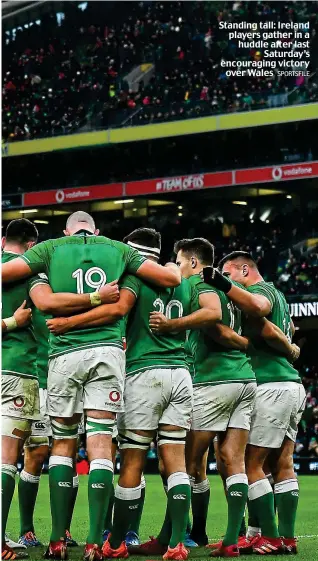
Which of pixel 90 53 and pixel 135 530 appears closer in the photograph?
pixel 135 530

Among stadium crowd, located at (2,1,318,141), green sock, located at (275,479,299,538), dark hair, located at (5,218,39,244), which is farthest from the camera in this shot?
stadium crowd, located at (2,1,318,141)

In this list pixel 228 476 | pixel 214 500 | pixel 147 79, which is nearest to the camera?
pixel 228 476

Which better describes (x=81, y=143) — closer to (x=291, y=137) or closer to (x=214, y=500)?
(x=291, y=137)

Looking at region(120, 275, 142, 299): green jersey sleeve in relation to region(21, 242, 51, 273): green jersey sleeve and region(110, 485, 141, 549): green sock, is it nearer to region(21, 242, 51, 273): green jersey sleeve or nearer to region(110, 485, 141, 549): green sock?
region(21, 242, 51, 273): green jersey sleeve

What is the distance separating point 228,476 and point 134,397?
3.26 feet

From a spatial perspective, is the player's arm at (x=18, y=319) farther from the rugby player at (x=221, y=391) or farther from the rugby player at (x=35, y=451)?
the rugby player at (x=221, y=391)

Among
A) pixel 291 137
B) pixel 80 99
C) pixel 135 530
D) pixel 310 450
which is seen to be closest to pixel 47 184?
pixel 80 99

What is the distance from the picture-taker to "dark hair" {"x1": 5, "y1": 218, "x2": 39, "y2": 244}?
691 cm

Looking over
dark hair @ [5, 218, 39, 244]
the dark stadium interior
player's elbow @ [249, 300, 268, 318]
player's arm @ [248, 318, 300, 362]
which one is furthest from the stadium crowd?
dark hair @ [5, 218, 39, 244]

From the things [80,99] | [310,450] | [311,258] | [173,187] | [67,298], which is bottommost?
[310,450]

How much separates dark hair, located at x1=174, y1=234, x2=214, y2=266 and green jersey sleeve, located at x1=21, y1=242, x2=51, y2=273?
4.40 feet

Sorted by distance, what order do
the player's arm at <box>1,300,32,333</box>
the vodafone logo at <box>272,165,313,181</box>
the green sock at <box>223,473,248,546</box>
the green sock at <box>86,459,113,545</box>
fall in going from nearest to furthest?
the green sock at <box>86,459,113,545</box> → the player's arm at <box>1,300,32,333</box> → the green sock at <box>223,473,248,546</box> → the vodafone logo at <box>272,165,313,181</box>

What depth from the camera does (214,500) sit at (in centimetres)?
1416

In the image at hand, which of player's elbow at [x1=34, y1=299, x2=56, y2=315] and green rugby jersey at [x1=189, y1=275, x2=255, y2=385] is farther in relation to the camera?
green rugby jersey at [x1=189, y1=275, x2=255, y2=385]
